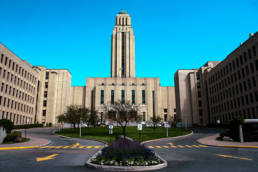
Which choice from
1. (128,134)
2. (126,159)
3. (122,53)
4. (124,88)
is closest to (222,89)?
(128,134)

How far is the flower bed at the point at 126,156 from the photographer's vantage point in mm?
10430

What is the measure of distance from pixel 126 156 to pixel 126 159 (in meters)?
0.23

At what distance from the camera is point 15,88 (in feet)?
217

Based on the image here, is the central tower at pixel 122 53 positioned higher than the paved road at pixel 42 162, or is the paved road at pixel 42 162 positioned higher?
the central tower at pixel 122 53

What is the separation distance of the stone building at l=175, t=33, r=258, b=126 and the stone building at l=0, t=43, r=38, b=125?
6088 centimetres

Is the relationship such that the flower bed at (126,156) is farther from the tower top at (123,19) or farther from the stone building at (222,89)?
the tower top at (123,19)

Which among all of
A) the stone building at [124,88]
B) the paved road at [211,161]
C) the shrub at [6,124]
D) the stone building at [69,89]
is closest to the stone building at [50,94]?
the stone building at [69,89]

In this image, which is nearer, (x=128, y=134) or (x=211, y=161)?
(x=211, y=161)

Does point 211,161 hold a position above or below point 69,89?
below

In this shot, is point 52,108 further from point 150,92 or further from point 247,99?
point 247,99

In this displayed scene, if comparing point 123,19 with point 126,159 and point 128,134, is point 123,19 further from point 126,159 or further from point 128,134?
point 126,159

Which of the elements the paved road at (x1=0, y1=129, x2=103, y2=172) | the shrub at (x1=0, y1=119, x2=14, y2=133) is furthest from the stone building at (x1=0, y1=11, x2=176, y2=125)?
the paved road at (x1=0, y1=129, x2=103, y2=172)

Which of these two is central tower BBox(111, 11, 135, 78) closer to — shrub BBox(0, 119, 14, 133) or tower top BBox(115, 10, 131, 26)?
tower top BBox(115, 10, 131, 26)

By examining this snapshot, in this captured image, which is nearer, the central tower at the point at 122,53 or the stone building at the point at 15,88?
the stone building at the point at 15,88
